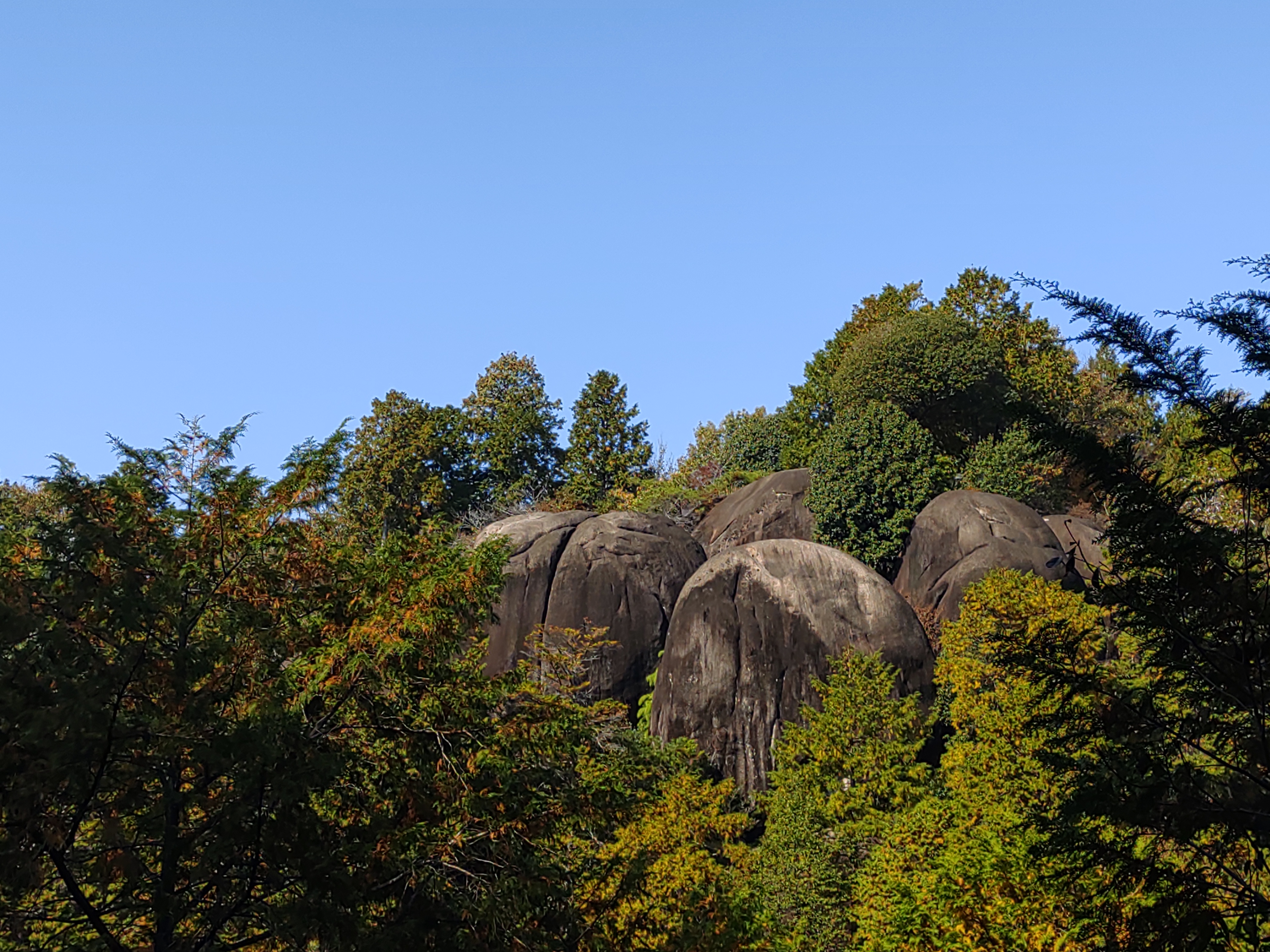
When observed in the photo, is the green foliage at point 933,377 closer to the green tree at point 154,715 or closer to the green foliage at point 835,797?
the green foliage at point 835,797

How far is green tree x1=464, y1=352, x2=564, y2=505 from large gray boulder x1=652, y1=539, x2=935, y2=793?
23612mm

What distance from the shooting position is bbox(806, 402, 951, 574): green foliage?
34.7 metres

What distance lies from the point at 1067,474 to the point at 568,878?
1337 inches

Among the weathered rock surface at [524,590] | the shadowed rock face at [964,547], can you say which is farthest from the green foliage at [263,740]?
the weathered rock surface at [524,590]

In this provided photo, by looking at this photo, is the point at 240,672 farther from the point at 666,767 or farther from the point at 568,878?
the point at 666,767

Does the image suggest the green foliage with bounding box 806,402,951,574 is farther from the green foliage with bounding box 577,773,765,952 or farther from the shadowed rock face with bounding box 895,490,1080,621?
the green foliage with bounding box 577,773,765,952

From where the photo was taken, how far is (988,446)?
38.1 meters

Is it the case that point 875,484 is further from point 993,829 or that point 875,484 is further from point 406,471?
point 406,471

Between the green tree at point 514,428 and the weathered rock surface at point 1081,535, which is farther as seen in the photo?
the green tree at point 514,428

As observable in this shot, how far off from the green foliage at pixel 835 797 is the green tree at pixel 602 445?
96.7ft

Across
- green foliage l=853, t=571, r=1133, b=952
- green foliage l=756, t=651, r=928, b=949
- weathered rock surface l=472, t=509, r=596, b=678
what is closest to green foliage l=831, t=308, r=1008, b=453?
weathered rock surface l=472, t=509, r=596, b=678

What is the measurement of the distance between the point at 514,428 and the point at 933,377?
2320cm

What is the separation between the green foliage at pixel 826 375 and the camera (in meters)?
45.5

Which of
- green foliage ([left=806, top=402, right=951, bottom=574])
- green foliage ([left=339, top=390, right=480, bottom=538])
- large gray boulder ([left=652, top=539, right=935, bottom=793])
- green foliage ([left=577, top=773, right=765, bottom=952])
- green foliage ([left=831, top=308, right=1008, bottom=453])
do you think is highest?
green foliage ([left=339, top=390, right=480, bottom=538])
